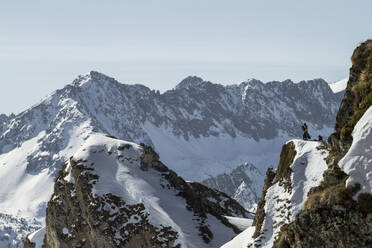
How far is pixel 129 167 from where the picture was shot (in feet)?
239

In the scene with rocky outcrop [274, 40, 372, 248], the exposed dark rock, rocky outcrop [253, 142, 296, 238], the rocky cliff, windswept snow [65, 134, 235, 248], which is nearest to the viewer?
rocky outcrop [274, 40, 372, 248]

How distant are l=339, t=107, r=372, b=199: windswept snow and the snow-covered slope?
10855 millimetres

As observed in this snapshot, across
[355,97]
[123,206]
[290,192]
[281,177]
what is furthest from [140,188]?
[355,97]

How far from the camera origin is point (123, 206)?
210 ft

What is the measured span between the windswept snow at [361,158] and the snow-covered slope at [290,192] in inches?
427

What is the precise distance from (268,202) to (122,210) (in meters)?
25.2

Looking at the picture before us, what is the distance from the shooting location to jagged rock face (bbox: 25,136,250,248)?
200ft

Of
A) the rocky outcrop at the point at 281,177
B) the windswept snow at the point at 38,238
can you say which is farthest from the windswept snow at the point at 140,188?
the windswept snow at the point at 38,238

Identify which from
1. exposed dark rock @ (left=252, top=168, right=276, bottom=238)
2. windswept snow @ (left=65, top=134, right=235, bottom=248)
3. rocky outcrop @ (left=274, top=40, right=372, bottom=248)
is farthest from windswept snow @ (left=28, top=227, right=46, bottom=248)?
rocky outcrop @ (left=274, top=40, right=372, bottom=248)

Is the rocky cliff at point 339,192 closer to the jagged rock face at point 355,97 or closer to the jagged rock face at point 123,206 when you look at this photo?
the jagged rock face at point 355,97

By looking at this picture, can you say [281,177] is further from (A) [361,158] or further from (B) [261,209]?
(A) [361,158]

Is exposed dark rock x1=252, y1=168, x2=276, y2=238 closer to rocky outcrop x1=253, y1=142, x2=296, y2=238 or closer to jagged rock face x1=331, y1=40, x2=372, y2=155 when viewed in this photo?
rocky outcrop x1=253, y1=142, x2=296, y2=238

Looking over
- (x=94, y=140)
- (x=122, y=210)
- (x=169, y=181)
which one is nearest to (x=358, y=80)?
(x=122, y=210)

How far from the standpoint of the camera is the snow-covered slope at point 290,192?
40344 millimetres
